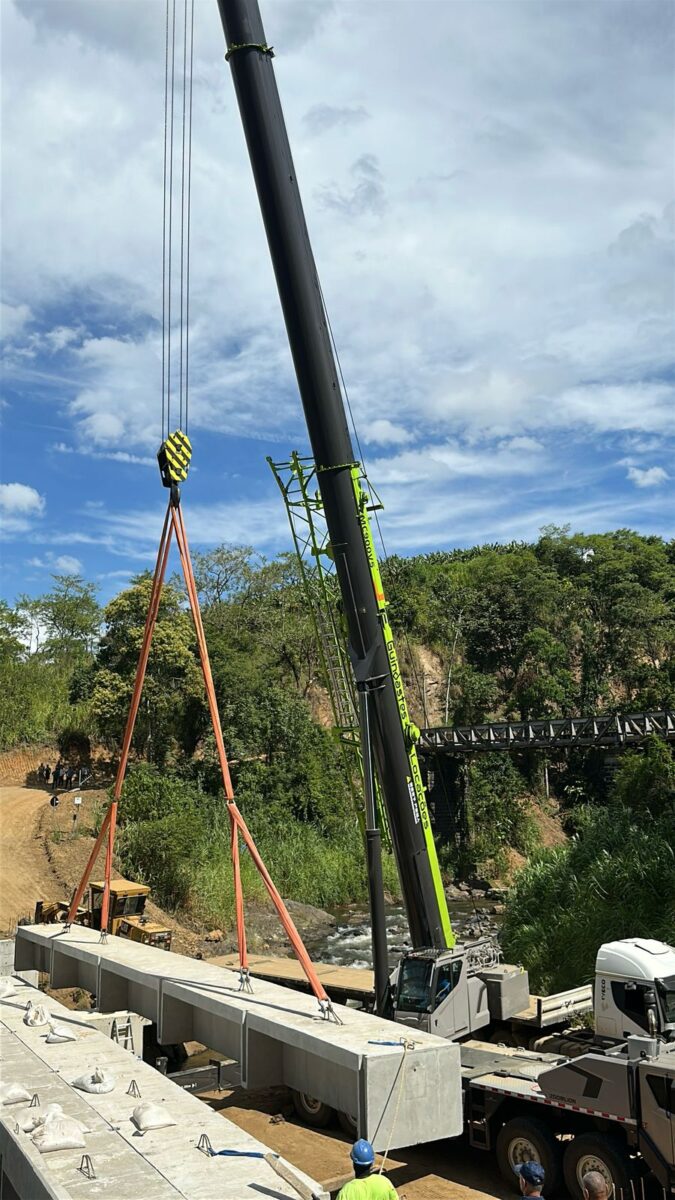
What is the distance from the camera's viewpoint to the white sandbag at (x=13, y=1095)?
781cm

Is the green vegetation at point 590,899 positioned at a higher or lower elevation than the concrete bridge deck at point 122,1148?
lower

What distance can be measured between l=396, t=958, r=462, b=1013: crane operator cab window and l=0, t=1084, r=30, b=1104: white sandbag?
16.6 ft

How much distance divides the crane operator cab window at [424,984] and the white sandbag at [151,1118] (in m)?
4.62

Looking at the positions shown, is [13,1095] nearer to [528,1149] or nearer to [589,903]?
[528,1149]

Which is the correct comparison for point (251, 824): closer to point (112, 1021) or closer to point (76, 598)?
point (112, 1021)

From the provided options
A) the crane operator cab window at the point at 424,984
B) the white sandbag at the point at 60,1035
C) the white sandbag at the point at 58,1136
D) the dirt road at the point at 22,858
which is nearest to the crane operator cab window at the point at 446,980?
the crane operator cab window at the point at 424,984

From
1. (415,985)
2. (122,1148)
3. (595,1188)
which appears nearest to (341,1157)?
(415,985)

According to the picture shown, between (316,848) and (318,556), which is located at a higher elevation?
(318,556)

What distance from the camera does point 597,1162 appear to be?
920 centimetres

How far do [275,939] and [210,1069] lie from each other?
701 inches

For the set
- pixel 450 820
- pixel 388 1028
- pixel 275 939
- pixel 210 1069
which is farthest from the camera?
pixel 450 820

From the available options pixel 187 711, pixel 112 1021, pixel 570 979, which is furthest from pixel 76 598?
pixel 112 1021

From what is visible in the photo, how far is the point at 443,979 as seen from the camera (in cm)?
1164

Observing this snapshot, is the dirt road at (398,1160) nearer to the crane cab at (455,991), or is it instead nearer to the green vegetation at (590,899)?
the crane cab at (455,991)
